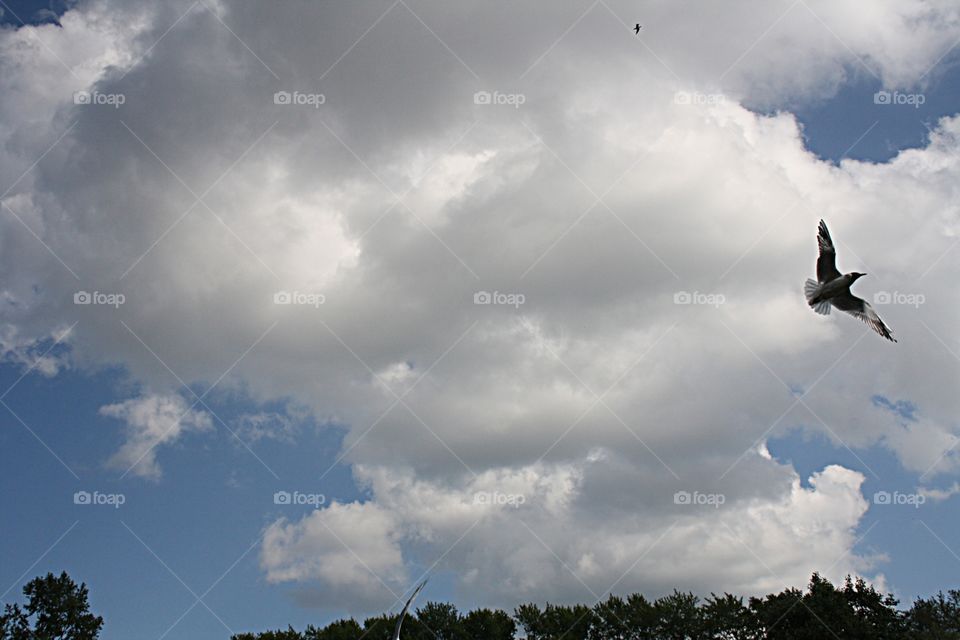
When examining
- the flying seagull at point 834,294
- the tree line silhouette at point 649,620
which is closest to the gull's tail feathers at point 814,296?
the flying seagull at point 834,294

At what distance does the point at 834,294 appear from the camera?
27516mm

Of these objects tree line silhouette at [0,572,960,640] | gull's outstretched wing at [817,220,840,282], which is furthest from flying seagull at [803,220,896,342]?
tree line silhouette at [0,572,960,640]

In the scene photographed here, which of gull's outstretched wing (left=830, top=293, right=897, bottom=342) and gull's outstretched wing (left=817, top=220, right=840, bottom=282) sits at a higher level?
gull's outstretched wing (left=817, top=220, right=840, bottom=282)

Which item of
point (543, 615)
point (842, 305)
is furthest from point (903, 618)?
point (842, 305)

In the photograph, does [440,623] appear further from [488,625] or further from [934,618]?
[934,618]

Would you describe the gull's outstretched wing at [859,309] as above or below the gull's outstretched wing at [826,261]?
below

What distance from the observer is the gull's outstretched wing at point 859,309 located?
2736 centimetres

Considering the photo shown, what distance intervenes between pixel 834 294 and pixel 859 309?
1071 millimetres

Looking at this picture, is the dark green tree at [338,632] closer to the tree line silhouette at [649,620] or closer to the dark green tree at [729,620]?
the tree line silhouette at [649,620]

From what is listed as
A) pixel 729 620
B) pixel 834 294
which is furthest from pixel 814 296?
pixel 729 620

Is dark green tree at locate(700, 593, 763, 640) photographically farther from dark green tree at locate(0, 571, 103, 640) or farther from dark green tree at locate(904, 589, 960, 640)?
dark green tree at locate(0, 571, 103, 640)

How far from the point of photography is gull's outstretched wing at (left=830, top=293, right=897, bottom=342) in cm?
2736

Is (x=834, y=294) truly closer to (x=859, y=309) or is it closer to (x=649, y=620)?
(x=859, y=309)

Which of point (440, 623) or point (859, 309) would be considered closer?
point (859, 309)
